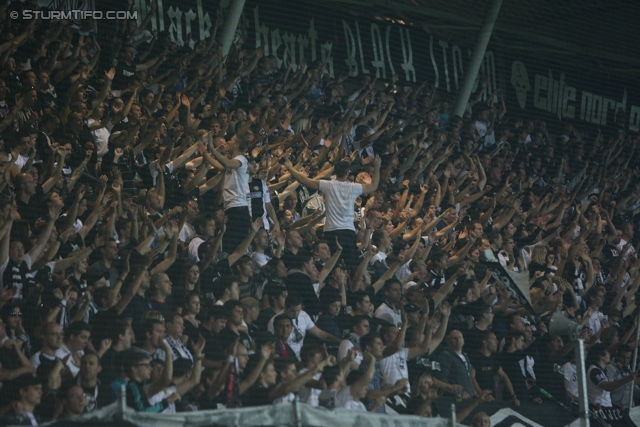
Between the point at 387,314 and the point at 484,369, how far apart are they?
77 centimetres

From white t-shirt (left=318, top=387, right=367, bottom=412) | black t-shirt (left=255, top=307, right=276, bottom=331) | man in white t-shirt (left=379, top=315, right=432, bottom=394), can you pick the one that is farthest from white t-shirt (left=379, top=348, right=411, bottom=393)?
black t-shirt (left=255, top=307, right=276, bottom=331)

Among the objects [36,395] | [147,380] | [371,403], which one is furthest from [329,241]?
[36,395]

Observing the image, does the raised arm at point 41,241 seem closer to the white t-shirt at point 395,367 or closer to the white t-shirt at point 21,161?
the white t-shirt at point 21,161

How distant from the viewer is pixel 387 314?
7164 millimetres

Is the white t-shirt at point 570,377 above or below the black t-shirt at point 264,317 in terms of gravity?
below

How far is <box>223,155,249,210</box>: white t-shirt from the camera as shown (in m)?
7.53

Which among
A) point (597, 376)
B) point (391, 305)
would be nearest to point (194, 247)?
point (391, 305)

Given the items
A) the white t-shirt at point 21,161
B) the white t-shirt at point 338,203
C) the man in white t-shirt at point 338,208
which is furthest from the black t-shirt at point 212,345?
the white t-shirt at point 338,203

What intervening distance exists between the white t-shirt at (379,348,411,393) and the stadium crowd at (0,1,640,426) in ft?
0.07

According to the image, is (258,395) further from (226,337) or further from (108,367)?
(108,367)

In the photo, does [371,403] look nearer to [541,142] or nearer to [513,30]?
[541,142]

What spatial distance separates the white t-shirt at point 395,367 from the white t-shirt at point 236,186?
1.82 m

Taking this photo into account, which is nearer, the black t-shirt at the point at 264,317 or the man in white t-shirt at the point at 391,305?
the black t-shirt at the point at 264,317

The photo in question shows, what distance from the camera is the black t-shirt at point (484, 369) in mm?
6863
